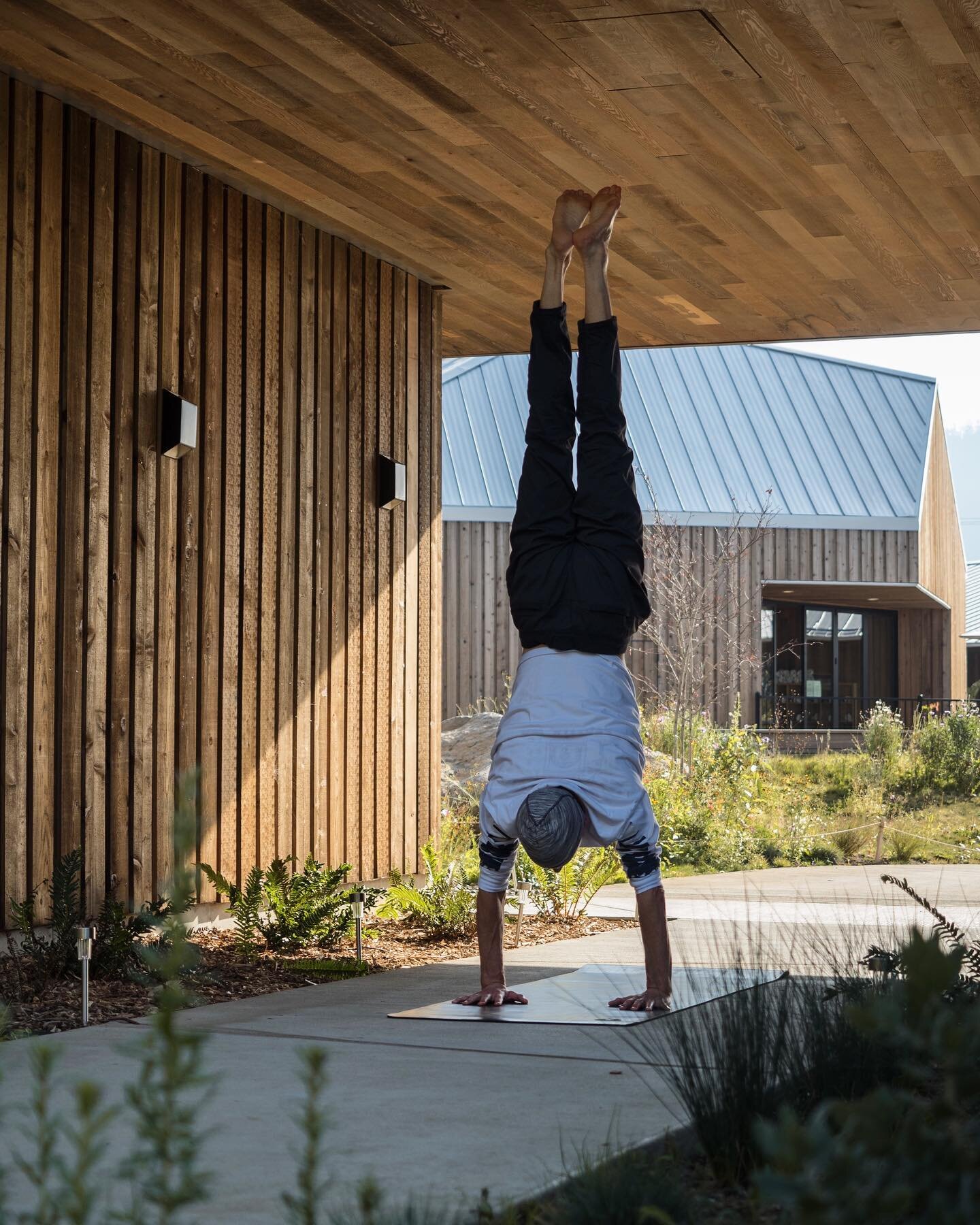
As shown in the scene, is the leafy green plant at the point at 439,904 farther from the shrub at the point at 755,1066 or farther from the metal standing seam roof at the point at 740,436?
the metal standing seam roof at the point at 740,436

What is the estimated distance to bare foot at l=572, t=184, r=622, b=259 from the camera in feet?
15.3

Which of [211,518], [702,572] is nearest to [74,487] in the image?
[211,518]

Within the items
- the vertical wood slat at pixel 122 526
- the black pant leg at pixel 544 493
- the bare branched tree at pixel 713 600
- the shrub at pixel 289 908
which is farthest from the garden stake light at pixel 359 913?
the bare branched tree at pixel 713 600

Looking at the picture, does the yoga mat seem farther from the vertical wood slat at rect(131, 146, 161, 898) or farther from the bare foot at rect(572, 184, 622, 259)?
the bare foot at rect(572, 184, 622, 259)

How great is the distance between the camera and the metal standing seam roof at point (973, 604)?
30719mm

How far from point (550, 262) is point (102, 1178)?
127 inches

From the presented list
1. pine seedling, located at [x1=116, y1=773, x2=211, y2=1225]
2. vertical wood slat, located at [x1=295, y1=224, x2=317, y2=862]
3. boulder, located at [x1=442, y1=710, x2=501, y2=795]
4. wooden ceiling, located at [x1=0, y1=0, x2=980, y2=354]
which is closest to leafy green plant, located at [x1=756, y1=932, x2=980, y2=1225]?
pine seedling, located at [x1=116, y1=773, x2=211, y2=1225]

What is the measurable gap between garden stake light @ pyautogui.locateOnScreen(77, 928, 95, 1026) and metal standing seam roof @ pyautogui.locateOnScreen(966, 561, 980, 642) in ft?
84.2

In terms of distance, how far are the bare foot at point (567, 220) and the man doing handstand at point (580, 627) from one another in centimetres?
4

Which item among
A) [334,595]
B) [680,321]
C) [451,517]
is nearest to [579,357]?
[334,595]

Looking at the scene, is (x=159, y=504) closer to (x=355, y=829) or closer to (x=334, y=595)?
(x=334, y=595)

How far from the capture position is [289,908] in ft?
19.1

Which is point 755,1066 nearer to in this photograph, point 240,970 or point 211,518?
point 240,970

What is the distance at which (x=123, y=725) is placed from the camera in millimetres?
5676
